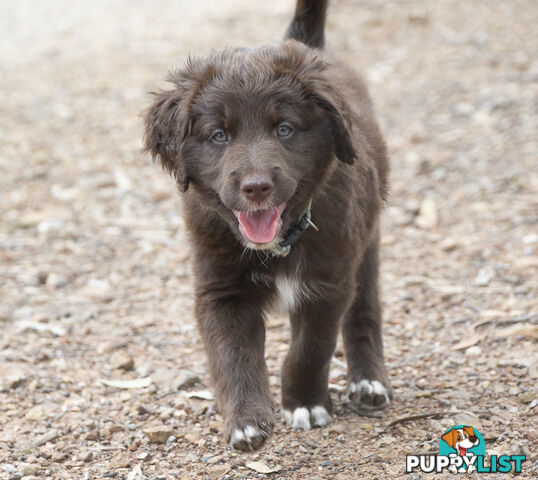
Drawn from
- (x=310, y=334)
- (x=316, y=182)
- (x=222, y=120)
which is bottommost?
(x=310, y=334)

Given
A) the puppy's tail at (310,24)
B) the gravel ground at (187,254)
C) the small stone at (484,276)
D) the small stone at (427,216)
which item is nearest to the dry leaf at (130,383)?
the gravel ground at (187,254)

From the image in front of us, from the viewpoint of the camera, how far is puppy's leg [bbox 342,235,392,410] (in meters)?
4.46

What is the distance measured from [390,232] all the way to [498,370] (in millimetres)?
2407

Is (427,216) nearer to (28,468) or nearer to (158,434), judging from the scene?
(158,434)

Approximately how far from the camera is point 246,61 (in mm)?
3732

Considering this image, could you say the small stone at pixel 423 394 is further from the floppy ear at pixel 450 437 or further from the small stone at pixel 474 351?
the floppy ear at pixel 450 437

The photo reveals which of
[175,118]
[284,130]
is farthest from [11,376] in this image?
[284,130]

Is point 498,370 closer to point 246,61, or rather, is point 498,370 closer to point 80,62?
point 246,61

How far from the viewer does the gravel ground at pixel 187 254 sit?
409cm

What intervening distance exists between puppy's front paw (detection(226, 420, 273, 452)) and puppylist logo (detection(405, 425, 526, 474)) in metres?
0.64

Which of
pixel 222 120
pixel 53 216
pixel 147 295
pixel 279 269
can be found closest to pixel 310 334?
pixel 279 269

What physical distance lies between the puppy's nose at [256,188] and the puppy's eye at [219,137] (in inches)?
12.8

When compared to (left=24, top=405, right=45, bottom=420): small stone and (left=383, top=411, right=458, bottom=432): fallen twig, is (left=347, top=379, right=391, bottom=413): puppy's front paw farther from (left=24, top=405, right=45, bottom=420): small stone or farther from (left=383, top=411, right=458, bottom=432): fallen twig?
(left=24, top=405, right=45, bottom=420): small stone

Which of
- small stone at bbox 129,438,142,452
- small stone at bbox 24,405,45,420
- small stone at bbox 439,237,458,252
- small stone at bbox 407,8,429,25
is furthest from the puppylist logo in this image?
small stone at bbox 407,8,429,25
